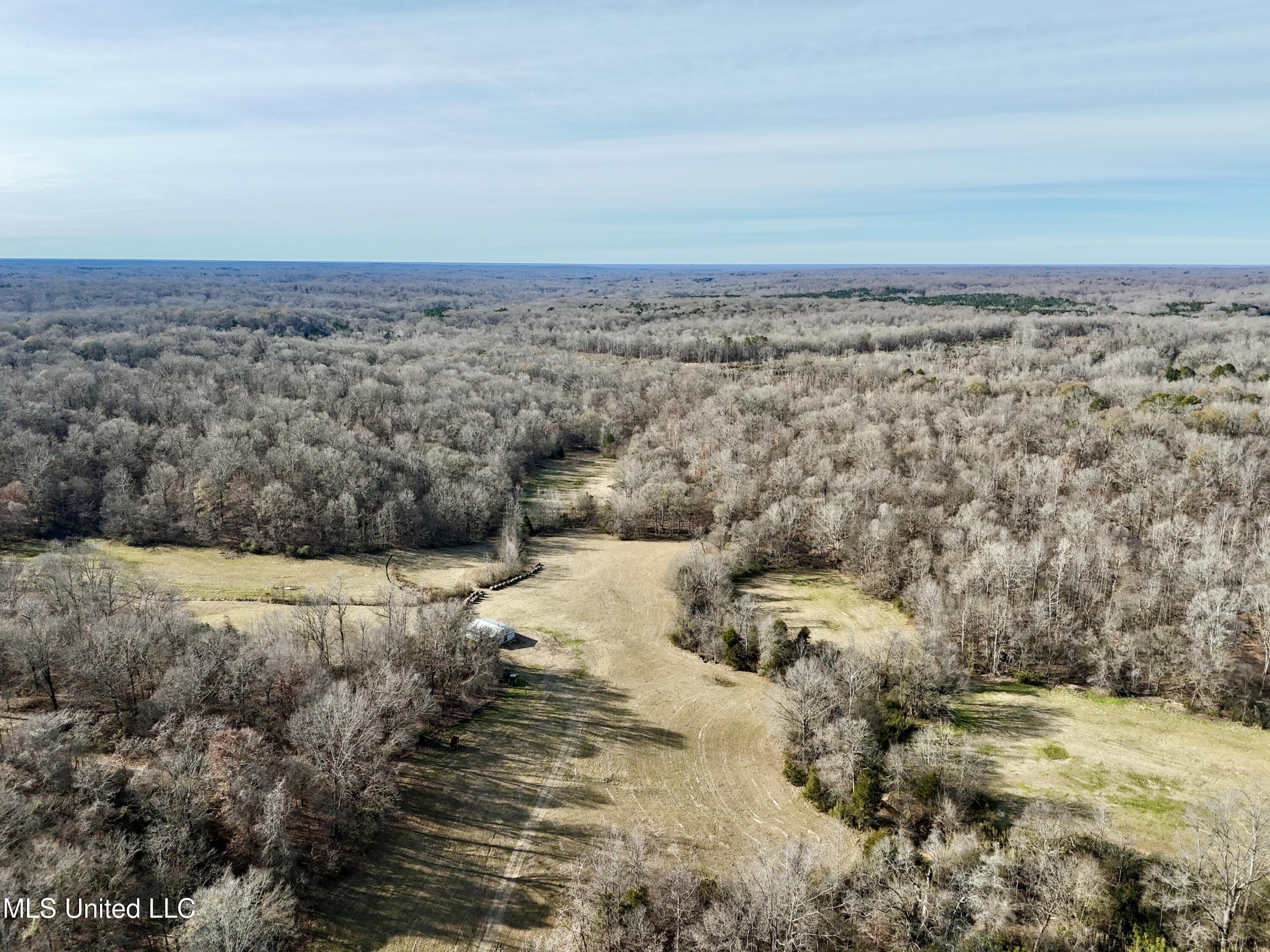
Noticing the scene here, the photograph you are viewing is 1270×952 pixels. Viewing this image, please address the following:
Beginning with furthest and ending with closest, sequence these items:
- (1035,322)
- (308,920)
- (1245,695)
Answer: (1035,322), (1245,695), (308,920)

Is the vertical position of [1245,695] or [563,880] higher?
[1245,695]

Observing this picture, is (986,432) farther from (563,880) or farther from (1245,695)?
(563,880)

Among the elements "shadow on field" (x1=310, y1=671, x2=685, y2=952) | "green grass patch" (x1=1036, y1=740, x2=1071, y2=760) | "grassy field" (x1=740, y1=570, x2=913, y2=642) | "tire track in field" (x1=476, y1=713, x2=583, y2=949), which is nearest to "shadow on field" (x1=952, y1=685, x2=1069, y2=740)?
"green grass patch" (x1=1036, y1=740, x2=1071, y2=760)

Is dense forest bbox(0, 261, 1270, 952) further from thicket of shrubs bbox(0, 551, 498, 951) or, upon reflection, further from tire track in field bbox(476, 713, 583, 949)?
tire track in field bbox(476, 713, 583, 949)

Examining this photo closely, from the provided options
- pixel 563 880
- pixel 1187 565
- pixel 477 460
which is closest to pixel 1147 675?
pixel 1187 565

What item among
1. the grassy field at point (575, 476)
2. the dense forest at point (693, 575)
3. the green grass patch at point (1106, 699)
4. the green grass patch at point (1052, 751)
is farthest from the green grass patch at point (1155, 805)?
the grassy field at point (575, 476)

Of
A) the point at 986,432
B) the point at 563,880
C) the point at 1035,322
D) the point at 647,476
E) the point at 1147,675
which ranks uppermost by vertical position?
the point at 1035,322
